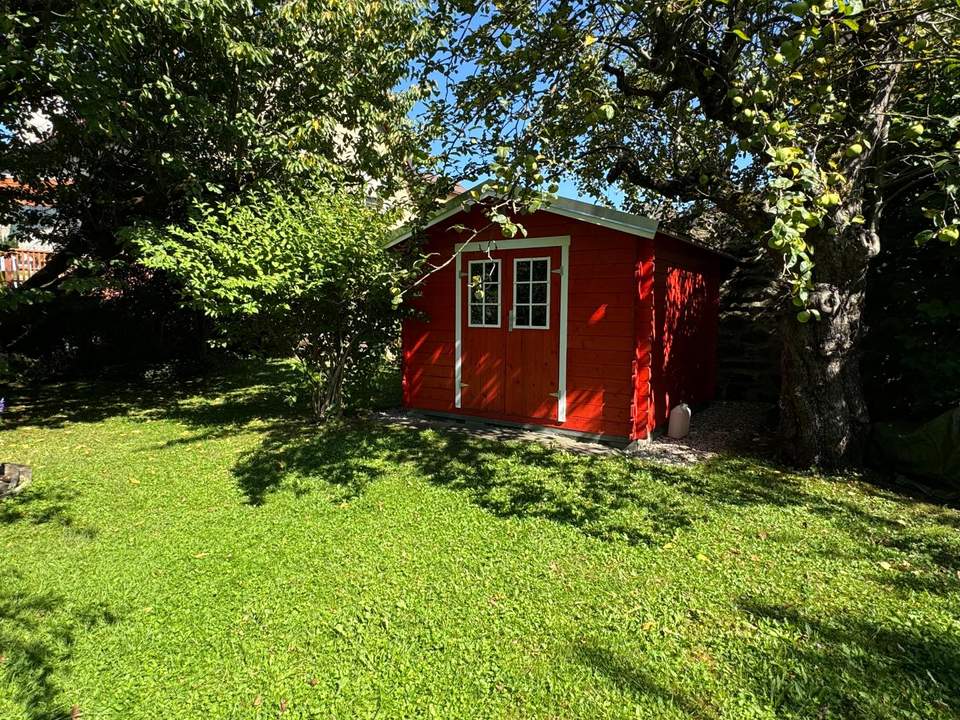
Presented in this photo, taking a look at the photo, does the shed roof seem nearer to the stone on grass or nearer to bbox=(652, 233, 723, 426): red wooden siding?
bbox=(652, 233, 723, 426): red wooden siding

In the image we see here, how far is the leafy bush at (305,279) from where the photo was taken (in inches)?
223

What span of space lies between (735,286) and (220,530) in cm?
885

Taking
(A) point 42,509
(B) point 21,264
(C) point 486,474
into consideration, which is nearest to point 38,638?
(A) point 42,509

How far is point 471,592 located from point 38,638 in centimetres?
225

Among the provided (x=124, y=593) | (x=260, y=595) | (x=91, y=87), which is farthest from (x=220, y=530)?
(x=91, y=87)

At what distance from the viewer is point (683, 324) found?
23.9 ft

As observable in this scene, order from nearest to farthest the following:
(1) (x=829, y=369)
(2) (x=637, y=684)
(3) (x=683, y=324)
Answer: (2) (x=637, y=684) < (1) (x=829, y=369) < (3) (x=683, y=324)

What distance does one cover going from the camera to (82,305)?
9805 millimetres

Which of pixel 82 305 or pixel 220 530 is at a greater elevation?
pixel 82 305

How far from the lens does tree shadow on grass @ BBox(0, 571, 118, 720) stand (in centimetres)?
222

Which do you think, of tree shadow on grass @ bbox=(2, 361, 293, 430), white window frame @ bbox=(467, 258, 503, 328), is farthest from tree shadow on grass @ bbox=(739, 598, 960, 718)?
tree shadow on grass @ bbox=(2, 361, 293, 430)

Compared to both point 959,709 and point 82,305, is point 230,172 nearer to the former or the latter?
point 82,305

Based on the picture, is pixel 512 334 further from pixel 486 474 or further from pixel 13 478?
pixel 13 478

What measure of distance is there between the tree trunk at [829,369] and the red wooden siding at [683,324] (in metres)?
1.47
